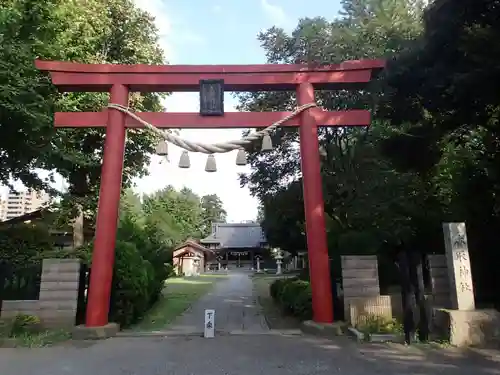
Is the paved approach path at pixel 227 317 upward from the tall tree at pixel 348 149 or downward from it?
downward

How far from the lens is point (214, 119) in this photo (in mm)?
8750

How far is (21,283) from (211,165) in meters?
4.56

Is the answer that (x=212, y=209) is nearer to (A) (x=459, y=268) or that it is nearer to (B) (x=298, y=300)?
(B) (x=298, y=300)

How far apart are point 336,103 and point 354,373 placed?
9354mm

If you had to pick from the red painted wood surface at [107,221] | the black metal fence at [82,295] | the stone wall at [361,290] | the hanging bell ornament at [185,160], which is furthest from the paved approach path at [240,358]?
the hanging bell ornament at [185,160]

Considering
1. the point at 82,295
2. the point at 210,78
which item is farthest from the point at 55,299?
the point at 210,78

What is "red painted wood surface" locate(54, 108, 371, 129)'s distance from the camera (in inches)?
344

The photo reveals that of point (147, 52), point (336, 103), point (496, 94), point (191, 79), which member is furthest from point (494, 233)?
point (147, 52)

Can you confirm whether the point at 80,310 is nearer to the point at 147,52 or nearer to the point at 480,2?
the point at 480,2

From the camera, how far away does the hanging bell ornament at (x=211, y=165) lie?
8312mm

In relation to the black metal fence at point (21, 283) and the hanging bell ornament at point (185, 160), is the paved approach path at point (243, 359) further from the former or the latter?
the hanging bell ornament at point (185, 160)

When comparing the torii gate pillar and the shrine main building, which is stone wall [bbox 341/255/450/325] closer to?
the torii gate pillar

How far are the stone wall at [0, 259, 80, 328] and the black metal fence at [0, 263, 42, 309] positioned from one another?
16.2 inches

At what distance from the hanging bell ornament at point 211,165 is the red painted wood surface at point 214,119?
0.78 m
